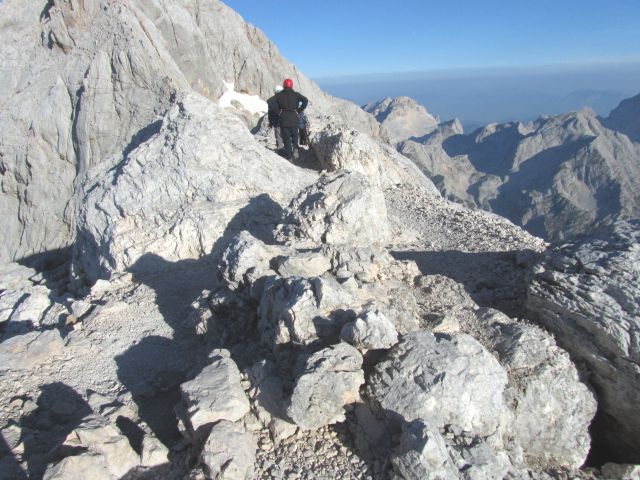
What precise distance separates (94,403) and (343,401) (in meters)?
4.53

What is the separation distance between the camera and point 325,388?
6723 mm

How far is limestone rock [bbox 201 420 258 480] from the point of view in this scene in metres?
6.07

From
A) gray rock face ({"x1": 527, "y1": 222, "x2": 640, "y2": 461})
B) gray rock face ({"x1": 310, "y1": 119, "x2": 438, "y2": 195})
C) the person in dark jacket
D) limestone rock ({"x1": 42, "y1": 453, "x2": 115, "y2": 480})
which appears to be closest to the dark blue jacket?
the person in dark jacket

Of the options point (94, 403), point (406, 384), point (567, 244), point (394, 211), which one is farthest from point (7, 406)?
point (394, 211)

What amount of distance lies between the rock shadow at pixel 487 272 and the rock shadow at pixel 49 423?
8.28 m

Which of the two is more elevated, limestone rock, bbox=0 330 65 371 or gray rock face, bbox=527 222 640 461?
gray rock face, bbox=527 222 640 461

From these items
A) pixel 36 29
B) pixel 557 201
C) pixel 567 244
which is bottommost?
pixel 557 201

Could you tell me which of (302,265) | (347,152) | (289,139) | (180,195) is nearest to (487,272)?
(302,265)

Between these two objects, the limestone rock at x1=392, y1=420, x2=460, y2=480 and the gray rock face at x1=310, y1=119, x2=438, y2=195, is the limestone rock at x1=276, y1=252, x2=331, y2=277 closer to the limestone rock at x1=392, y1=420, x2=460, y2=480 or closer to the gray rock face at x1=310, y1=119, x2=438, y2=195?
the limestone rock at x1=392, y1=420, x2=460, y2=480

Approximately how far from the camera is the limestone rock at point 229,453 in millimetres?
6066

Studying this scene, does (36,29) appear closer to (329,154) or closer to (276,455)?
(329,154)

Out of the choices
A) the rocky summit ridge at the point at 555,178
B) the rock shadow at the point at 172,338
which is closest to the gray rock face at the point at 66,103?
the rock shadow at the point at 172,338

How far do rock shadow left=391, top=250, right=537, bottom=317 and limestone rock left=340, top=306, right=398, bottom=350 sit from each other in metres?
4.12

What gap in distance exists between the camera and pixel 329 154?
20.4m
